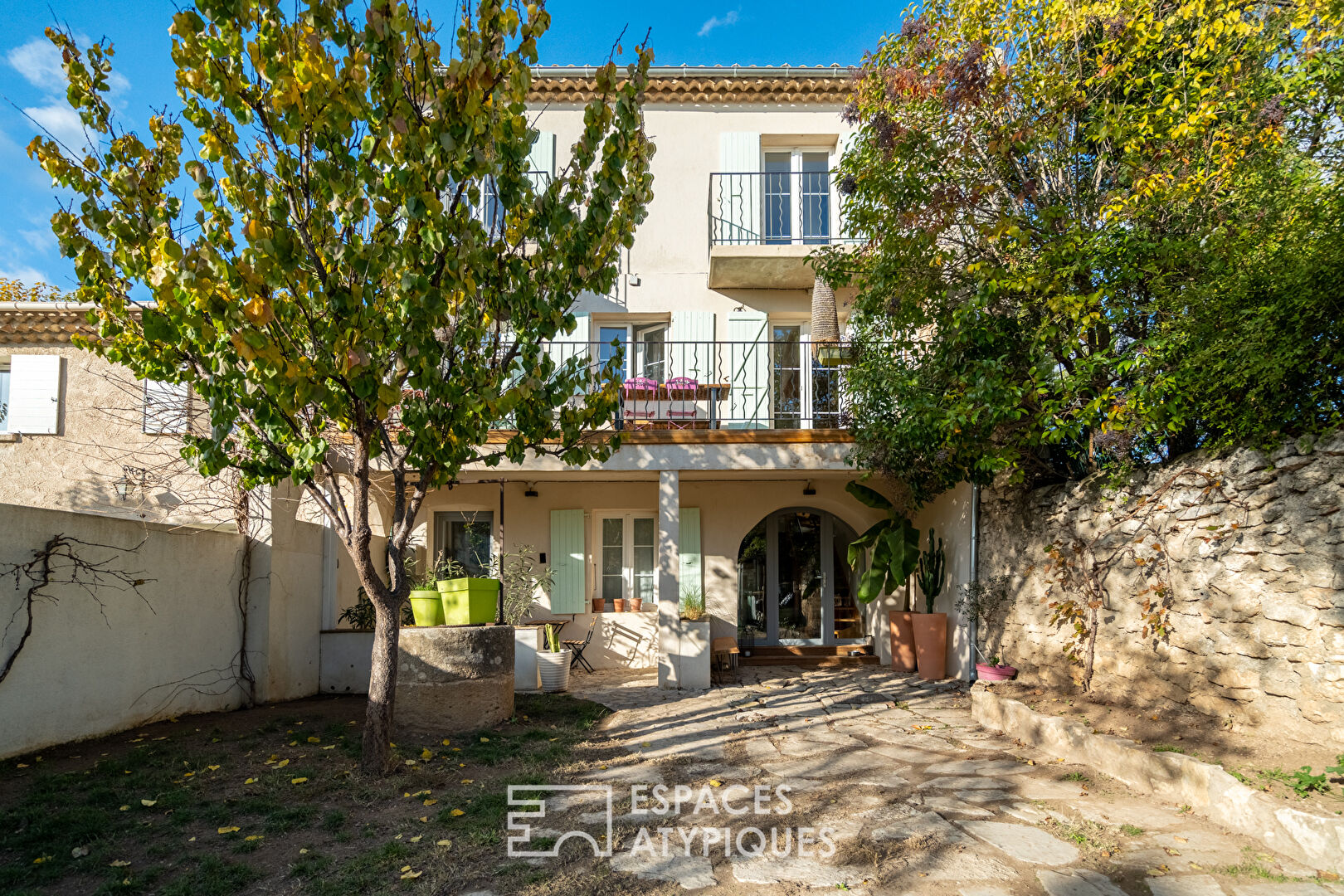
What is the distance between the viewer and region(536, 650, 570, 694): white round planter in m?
8.48

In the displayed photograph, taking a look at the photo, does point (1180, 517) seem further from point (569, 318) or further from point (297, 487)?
point (297, 487)

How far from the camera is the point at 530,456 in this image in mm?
8625

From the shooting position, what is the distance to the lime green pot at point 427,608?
264 inches

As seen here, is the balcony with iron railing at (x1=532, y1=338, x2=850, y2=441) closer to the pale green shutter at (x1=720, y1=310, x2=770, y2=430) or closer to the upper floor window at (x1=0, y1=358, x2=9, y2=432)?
the pale green shutter at (x1=720, y1=310, x2=770, y2=430)

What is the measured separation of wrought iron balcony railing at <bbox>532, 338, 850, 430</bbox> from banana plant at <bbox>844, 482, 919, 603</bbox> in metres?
1.14

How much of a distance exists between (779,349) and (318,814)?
330 inches

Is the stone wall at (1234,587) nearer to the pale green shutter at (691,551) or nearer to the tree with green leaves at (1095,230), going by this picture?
the tree with green leaves at (1095,230)

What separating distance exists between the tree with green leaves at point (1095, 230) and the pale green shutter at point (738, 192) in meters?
3.13

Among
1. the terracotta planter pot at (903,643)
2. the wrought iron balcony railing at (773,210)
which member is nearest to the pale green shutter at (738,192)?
the wrought iron balcony railing at (773,210)

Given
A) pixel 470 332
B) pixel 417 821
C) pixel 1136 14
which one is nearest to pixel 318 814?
pixel 417 821

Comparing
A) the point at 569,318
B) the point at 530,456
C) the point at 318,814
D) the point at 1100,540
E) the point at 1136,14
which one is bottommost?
the point at 318,814

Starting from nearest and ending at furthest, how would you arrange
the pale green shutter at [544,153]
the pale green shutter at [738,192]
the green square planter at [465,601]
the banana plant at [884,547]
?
the green square planter at [465,601], the banana plant at [884,547], the pale green shutter at [738,192], the pale green shutter at [544,153]

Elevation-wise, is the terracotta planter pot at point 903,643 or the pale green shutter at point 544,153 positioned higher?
the pale green shutter at point 544,153
